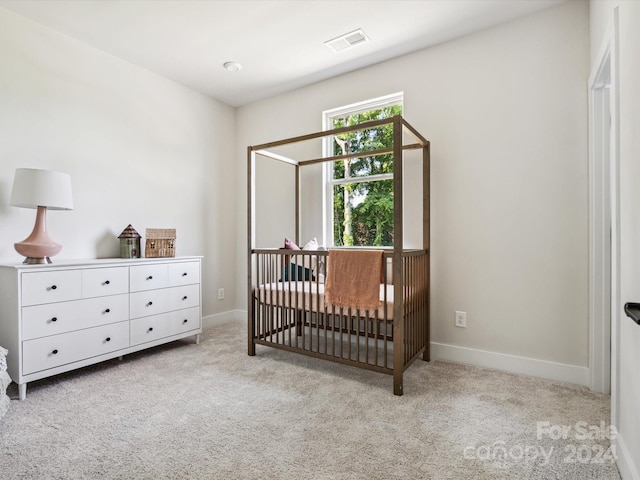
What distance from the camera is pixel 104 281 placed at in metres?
2.42

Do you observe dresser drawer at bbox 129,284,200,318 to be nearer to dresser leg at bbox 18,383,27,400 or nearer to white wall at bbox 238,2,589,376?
dresser leg at bbox 18,383,27,400

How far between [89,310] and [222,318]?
164 centimetres

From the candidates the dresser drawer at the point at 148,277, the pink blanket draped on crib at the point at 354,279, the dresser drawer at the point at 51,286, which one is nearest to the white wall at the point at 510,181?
the pink blanket draped on crib at the point at 354,279

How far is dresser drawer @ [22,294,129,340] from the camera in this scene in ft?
6.70

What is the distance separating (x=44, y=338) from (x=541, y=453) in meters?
2.81

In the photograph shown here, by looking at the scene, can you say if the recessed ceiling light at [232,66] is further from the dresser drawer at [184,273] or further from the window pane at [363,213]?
the dresser drawer at [184,273]

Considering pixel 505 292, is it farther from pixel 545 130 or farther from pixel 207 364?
pixel 207 364

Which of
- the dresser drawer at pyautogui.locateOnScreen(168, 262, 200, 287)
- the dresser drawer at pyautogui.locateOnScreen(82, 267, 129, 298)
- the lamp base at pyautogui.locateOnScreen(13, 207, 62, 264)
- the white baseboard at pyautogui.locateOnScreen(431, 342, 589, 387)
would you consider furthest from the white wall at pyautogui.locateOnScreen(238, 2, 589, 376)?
the lamp base at pyautogui.locateOnScreen(13, 207, 62, 264)

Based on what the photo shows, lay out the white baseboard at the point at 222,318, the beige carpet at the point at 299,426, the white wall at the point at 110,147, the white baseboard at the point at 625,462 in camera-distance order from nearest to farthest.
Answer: the white baseboard at the point at 625,462
the beige carpet at the point at 299,426
the white wall at the point at 110,147
the white baseboard at the point at 222,318

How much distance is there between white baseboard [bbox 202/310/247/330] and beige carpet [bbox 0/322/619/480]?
116cm

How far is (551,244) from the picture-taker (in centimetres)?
226

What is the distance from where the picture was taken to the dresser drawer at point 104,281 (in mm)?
2322

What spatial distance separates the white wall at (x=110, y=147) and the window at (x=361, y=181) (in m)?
1.38

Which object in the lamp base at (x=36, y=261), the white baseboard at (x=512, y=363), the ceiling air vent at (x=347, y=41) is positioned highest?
the ceiling air vent at (x=347, y=41)
